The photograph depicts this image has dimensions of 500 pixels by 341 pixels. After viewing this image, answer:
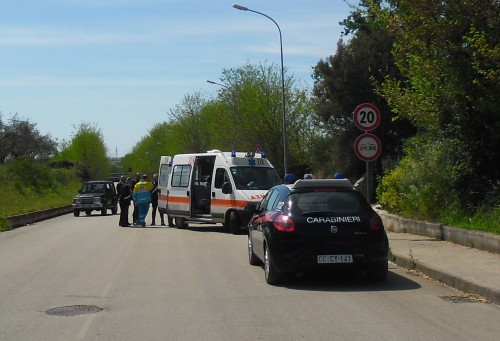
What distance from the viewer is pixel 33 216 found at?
33.2 metres

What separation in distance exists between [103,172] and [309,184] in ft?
301

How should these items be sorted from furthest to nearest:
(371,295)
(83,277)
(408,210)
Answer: (408,210)
(83,277)
(371,295)

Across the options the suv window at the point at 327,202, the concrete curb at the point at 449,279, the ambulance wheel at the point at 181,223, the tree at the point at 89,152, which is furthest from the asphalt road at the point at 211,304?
the tree at the point at 89,152

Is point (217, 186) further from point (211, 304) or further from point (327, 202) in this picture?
point (211, 304)

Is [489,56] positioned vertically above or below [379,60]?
below

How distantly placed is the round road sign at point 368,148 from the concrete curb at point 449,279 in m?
2.31

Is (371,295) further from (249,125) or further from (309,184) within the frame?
(249,125)

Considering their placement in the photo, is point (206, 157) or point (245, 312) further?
point (206, 157)

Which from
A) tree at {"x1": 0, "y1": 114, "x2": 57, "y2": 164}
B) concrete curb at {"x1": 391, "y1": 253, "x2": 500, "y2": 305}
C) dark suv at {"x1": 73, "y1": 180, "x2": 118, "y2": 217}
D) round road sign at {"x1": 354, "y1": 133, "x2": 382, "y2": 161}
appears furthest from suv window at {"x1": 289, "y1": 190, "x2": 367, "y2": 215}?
tree at {"x1": 0, "y1": 114, "x2": 57, "y2": 164}

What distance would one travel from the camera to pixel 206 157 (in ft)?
78.8

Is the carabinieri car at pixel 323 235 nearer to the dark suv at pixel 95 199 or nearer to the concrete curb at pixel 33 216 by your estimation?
the concrete curb at pixel 33 216

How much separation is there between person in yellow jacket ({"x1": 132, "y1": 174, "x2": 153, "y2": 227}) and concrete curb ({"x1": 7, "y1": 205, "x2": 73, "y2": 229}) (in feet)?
17.5

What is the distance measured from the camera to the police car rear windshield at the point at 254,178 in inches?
864

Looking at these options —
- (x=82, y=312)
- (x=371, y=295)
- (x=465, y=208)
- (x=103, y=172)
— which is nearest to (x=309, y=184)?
(x=371, y=295)
